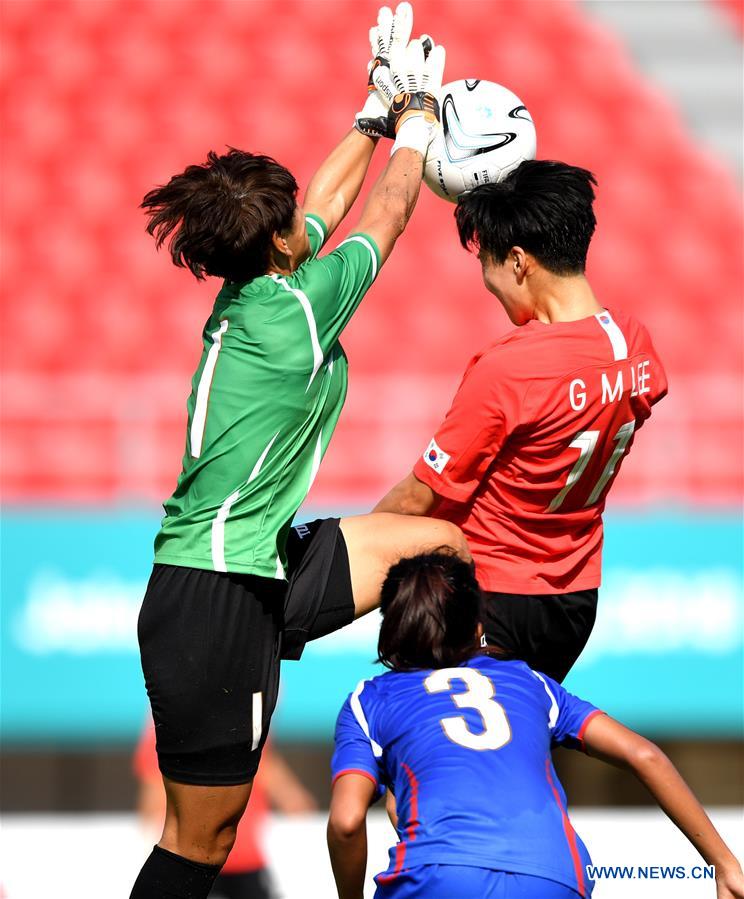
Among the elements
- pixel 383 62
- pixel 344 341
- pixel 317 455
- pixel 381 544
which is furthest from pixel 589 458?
pixel 344 341

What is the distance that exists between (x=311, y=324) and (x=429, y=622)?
79 cm

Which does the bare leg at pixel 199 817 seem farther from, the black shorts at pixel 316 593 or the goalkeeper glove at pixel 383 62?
the goalkeeper glove at pixel 383 62

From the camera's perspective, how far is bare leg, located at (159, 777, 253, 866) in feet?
9.61

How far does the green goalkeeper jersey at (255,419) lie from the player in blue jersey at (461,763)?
467 millimetres

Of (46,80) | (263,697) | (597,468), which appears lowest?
(263,697)

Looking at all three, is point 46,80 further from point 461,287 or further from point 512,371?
point 512,371

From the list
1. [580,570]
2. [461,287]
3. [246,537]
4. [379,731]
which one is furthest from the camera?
[461,287]

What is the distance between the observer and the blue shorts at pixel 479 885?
2.28m

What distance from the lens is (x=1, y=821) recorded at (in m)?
7.29

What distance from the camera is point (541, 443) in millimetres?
3016

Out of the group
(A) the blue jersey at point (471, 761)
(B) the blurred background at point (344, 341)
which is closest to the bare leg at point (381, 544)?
(A) the blue jersey at point (471, 761)

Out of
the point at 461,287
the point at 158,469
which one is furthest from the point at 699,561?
the point at 461,287

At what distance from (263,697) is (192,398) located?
0.72m

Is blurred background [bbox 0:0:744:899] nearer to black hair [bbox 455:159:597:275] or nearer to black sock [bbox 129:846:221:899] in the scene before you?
black sock [bbox 129:846:221:899]
